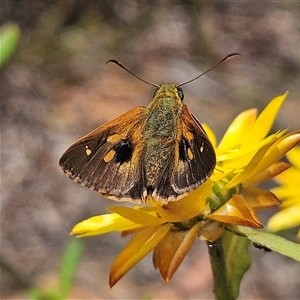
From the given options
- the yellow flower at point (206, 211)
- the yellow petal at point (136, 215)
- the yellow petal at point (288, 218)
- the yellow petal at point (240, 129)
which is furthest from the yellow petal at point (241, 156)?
the yellow petal at point (288, 218)

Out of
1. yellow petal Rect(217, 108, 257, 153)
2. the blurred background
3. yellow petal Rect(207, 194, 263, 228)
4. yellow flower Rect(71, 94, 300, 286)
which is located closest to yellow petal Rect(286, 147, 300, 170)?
yellow petal Rect(217, 108, 257, 153)

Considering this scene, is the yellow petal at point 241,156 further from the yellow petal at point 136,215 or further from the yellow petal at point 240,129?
the yellow petal at point 136,215

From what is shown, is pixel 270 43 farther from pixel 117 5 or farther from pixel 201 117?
pixel 201 117

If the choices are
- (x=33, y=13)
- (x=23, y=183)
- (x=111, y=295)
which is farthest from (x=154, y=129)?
(x=33, y=13)

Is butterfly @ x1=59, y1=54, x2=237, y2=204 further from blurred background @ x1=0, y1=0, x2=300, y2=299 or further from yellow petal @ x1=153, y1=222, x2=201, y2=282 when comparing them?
blurred background @ x1=0, y1=0, x2=300, y2=299

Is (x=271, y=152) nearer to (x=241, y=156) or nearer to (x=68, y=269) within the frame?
(x=241, y=156)

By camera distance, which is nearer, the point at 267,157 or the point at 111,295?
the point at 267,157

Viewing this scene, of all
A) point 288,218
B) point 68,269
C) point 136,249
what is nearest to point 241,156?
point 136,249
